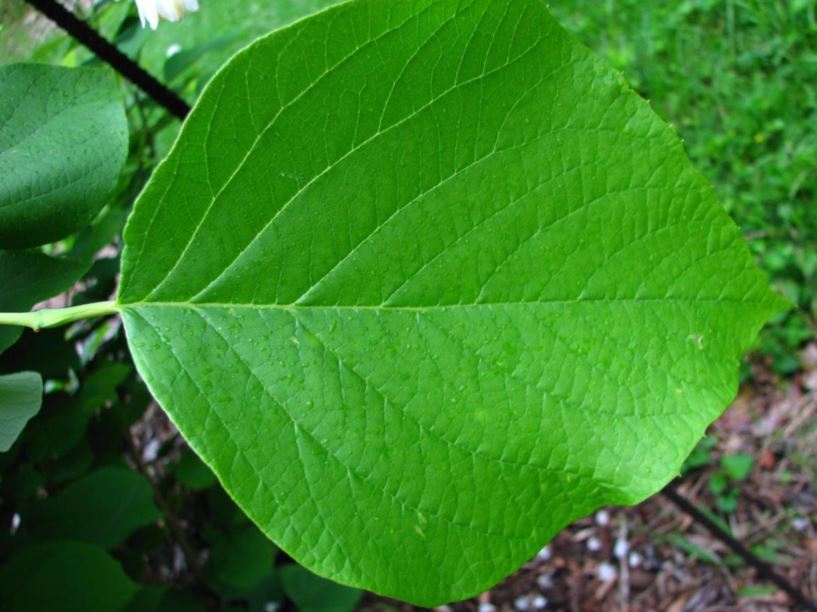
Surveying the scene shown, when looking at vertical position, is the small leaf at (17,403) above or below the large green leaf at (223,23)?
below

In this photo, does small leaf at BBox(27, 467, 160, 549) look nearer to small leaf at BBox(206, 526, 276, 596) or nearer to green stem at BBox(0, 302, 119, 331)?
small leaf at BBox(206, 526, 276, 596)

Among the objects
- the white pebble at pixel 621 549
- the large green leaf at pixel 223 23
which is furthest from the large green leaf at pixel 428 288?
the large green leaf at pixel 223 23

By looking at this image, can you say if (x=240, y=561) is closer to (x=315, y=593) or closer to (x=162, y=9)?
(x=315, y=593)

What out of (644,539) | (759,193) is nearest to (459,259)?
(644,539)

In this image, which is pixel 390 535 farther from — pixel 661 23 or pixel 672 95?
pixel 661 23

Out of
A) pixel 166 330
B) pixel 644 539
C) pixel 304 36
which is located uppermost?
pixel 304 36

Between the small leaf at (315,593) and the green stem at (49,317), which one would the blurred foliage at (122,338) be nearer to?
the small leaf at (315,593)
